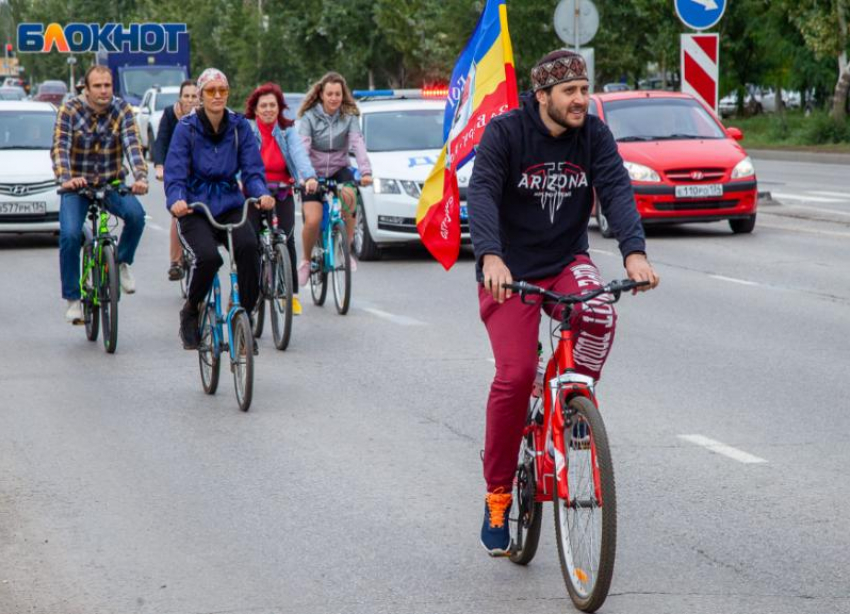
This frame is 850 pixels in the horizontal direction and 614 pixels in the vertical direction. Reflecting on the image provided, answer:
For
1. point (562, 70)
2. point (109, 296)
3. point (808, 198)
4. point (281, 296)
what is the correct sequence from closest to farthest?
point (562, 70) < point (109, 296) < point (281, 296) < point (808, 198)

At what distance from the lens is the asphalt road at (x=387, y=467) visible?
218 inches

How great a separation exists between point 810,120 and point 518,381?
42.9 m

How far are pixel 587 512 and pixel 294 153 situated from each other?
760 centimetres

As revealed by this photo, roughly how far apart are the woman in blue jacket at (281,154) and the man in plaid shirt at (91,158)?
1.17 m

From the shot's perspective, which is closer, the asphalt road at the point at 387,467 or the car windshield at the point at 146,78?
the asphalt road at the point at 387,467

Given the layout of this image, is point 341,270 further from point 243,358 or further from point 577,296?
point 577,296

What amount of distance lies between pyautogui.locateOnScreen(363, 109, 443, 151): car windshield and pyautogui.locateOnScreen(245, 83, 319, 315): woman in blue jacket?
5.13 metres

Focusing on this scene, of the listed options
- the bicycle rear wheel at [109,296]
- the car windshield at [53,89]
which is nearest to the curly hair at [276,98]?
the bicycle rear wheel at [109,296]

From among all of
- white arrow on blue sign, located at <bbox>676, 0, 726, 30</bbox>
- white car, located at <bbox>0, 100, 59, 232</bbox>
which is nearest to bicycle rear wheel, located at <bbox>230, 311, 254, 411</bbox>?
white car, located at <bbox>0, 100, 59, 232</bbox>

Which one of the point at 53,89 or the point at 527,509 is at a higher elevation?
the point at 53,89

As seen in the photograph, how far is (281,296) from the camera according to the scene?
11.1m

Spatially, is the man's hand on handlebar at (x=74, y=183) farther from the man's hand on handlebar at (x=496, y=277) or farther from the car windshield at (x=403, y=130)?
the car windshield at (x=403, y=130)

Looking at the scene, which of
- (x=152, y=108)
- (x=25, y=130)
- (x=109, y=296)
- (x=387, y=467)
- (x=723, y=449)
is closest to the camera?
(x=387, y=467)

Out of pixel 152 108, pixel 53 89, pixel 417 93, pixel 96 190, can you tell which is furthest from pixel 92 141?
pixel 53 89
